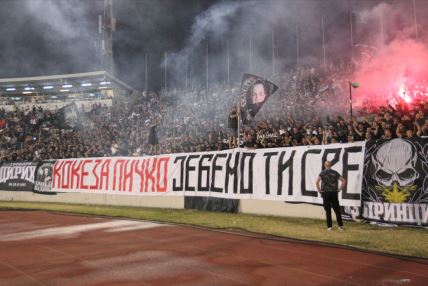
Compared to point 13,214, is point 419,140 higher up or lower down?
higher up

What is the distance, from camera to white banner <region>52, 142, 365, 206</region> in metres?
10.5

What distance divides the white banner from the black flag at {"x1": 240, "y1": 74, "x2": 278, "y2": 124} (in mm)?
1365

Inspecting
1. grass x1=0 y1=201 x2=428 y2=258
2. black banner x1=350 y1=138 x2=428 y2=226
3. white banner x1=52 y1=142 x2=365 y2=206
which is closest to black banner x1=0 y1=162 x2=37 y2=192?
white banner x1=52 y1=142 x2=365 y2=206

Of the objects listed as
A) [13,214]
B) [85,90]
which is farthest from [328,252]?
[85,90]

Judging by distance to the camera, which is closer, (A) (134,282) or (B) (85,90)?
(A) (134,282)

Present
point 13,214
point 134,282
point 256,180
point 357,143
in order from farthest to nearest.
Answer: point 13,214 < point 256,180 < point 357,143 < point 134,282

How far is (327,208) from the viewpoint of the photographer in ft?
30.3

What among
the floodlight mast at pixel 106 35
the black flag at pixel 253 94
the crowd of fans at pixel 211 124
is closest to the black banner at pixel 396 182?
the crowd of fans at pixel 211 124

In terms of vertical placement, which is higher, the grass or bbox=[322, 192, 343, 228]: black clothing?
bbox=[322, 192, 343, 228]: black clothing

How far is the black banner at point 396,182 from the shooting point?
29.1 feet

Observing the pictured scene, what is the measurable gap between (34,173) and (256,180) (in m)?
13.4

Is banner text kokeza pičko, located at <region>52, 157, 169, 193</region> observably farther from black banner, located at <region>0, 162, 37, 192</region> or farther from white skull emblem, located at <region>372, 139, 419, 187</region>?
white skull emblem, located at <region>372, 139, 419, 187</region>

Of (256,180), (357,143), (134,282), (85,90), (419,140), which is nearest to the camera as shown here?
(134,282)

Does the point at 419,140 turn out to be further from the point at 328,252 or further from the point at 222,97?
the point at 222,97
